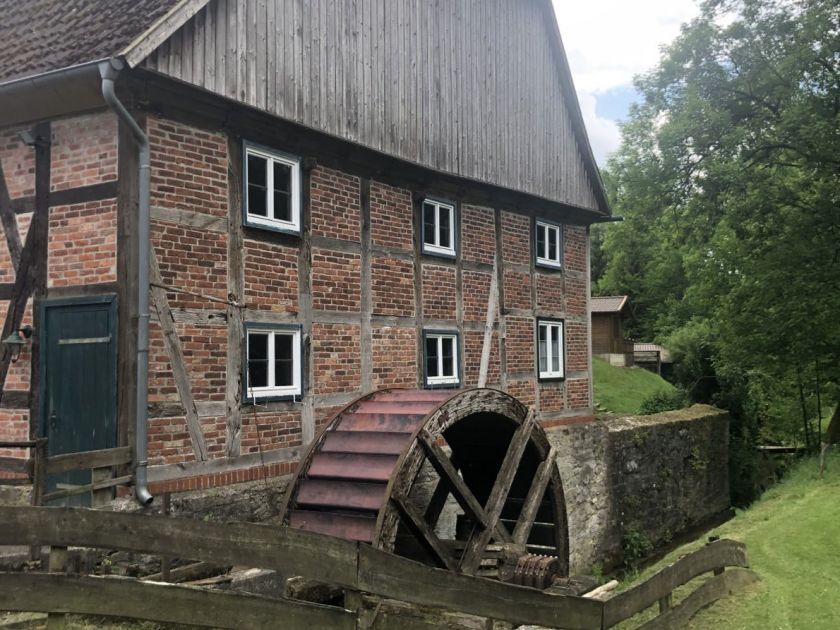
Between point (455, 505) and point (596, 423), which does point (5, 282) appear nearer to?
point (455, 505)

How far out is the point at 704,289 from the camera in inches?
801

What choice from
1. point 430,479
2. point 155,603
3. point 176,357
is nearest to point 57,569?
point 155,603

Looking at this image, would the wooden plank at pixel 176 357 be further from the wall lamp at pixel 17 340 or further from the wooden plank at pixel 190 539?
the wooden plank at pixel 190 539

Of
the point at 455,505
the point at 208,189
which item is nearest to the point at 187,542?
the point at 208,189

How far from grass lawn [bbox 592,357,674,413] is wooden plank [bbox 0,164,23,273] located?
57.0ft

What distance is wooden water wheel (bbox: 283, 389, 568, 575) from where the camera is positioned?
7.16 m

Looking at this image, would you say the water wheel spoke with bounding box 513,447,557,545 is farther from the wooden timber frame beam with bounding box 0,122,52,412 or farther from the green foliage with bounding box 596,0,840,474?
the green foliage with bounding box 596,0,840,474

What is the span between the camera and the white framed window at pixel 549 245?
43.3 ft

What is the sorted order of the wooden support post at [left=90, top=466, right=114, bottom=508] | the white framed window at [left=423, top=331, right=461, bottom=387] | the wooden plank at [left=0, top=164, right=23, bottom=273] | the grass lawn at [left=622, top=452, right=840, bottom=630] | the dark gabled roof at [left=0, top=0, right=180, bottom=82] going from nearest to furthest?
1. the grass lawn at [left=622, top=452, right=840, bottom=630]
2. the wooden support post at [left=90, top=466, right=114, bottom=508]
3. the dark gabled roof at [left=0, top=0, right=180, bottom=82]
4. the wooden plank at [left=0, top=164, right=23, bottom=273]
5. the white framed window at [left=423, top=331, right=461, bottom=387]

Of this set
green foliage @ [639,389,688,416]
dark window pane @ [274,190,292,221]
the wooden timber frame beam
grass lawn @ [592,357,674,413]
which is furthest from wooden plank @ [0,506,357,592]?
grass lawn @ [592,357,674,413]

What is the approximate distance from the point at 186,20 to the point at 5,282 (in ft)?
10.7

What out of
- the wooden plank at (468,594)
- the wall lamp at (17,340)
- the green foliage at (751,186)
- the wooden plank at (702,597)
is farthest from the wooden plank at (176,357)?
the green foliage at (751,186)

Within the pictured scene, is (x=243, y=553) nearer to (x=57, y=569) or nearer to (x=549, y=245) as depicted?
(x=57, y=569)

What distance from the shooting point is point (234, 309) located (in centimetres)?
790
